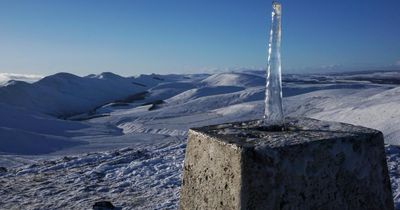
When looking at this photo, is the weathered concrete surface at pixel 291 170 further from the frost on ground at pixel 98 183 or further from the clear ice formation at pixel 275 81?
the frost on ground at pixel 98 183

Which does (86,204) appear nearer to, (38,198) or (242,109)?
(38,198)

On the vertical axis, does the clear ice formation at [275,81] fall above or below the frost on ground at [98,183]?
above

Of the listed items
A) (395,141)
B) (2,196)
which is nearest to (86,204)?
(2,196)

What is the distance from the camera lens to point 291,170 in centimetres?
220

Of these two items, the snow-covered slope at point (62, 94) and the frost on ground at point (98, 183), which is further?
the snow-covered slope at point (62, 94)

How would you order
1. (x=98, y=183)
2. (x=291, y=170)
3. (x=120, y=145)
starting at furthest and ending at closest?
(x=120, y=145) → (x=98, y=183) → (x=291, y=170)

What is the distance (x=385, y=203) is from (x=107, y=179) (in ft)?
20.3

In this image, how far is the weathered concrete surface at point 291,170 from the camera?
2176 mm

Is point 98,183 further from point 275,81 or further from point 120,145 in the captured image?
point 120,145

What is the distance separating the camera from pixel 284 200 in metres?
2.21

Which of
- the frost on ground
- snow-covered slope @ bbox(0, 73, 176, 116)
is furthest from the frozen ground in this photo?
snow-covered slope @ bbox(0, 73, 176, 116)

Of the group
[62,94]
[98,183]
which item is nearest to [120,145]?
[98,183]

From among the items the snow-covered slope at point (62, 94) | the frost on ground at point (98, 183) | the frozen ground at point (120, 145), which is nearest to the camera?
the frost on ground at point (98, 183)

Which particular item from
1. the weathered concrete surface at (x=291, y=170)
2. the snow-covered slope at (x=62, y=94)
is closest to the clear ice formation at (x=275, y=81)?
the weathered concrete surface at (x=291, y=170)
